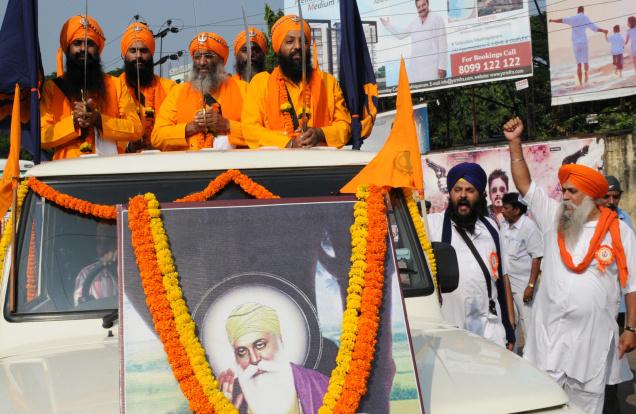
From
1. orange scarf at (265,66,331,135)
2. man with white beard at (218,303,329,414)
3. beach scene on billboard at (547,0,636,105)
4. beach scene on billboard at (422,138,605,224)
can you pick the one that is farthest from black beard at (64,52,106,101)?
beach scene on billboard at (547,0,636,105)

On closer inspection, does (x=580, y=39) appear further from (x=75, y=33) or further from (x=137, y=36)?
(x=75, y=33)

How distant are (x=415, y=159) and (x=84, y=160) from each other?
1.48 meters

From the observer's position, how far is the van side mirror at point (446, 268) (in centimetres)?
395

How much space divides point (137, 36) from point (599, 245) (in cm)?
323

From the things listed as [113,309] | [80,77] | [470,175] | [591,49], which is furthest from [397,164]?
[591,49]

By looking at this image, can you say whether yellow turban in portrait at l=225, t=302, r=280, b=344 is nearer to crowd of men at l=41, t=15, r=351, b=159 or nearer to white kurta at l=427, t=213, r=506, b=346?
crowd of men at l=41, t=15, r=351, b=159

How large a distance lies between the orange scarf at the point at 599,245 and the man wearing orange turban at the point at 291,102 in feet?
5.03

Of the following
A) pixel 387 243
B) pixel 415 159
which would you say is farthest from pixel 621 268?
pixel 387 243

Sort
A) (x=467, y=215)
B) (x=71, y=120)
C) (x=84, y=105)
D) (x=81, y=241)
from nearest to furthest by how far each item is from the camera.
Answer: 1. (x=81, y=241)
2. (x=84, y=105)
3. (x=71, y=120)
4. (x=467, y=215)

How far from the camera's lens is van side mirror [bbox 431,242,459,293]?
3945 mm

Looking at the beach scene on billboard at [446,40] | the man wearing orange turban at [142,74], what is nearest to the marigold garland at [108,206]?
the man wearing orange turban at [142,74]

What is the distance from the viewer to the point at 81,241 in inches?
146

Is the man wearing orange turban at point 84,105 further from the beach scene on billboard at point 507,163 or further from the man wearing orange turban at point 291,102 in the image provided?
the beach scene on billboard at point 507,163

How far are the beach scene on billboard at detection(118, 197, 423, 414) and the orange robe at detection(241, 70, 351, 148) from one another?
1.85m
